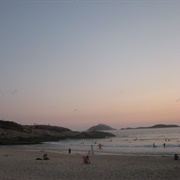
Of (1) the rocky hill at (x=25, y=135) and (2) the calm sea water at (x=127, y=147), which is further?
(1) the rocky hill at (x=25, y=135)

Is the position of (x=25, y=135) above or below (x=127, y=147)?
above

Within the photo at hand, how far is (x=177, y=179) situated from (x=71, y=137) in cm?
10263

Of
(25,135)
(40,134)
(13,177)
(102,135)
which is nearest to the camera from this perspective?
(13,177)

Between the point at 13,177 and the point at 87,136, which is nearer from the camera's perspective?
the point at 13,177

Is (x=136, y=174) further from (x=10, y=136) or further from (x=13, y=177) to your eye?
(x=10, y=136)

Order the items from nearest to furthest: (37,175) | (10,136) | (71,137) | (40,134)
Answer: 1. (37,175)
2. (10,136)
3. (40,134)
4. (71,137)

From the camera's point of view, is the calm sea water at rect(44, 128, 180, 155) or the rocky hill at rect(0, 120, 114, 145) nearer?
the calm sea water at rect(44, 128, 180, 155)

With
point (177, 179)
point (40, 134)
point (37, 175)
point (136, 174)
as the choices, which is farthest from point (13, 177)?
point (40, 134)

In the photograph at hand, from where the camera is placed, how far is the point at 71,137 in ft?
395

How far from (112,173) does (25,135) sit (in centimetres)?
8015

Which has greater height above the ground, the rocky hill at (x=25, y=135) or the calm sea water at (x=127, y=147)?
the rocky hill at (x=25, y=135)

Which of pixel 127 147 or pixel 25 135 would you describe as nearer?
pixel 127 147

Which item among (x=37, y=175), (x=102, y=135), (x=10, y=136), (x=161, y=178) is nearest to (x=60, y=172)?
(x=37, y=175)

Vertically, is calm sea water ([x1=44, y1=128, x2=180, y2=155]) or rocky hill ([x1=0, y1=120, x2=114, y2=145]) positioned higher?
rocky hill ([x1=0, y1=120, x2=114, y2=145])
